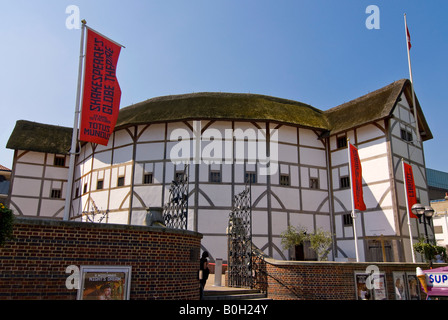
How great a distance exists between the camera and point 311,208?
75.9 ft

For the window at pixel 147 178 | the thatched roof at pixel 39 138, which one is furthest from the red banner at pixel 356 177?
the thatched roof at pixel 39 138

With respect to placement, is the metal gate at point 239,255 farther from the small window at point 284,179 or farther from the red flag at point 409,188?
the red flag at point 409,188

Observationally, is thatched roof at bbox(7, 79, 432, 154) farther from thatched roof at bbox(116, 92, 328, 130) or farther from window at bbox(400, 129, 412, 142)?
window at bbox(400, 129, 412, 142)

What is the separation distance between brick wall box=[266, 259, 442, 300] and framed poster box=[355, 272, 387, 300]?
0.19m

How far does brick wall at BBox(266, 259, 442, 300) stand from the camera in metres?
→ 12.9

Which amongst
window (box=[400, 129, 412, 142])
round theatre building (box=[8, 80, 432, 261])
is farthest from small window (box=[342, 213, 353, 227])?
window (box=[400, 129, 412, 142])

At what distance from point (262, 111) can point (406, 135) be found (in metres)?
9.30

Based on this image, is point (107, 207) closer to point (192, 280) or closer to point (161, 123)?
point (161, 123)

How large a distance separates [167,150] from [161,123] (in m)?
1.86

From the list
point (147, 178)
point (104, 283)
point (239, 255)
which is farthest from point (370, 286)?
point (147, 178)

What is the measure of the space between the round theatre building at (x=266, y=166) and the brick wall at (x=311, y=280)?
7.87 meters

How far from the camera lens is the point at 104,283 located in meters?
7.73

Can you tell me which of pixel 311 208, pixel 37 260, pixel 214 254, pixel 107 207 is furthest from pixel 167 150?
pixel 37 260

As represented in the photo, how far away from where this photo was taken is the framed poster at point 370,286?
13141mm
